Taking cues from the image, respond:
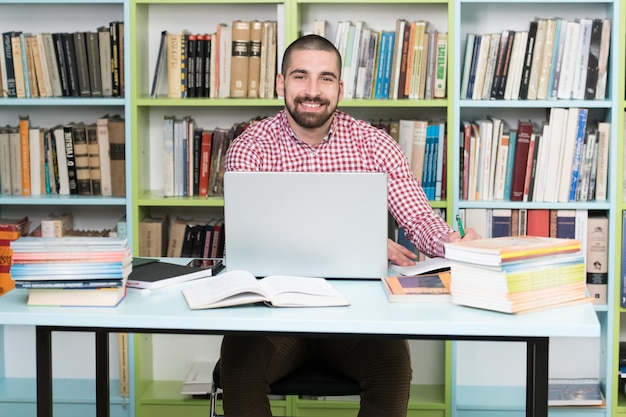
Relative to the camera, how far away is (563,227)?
11.2 ft

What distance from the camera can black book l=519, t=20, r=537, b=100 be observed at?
333 centimetres

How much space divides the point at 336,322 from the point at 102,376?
2.85 ft

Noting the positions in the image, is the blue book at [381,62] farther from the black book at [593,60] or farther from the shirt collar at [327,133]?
the black book at [593,60]

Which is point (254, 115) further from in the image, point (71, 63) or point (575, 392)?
point (575, 392)

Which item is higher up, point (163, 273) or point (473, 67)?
point (473, 67)

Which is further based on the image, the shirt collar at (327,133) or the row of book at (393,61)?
the row of book at (393,61)

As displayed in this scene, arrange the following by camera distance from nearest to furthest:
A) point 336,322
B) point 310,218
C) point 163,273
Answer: point 336,322, point 310,218, point 163,273

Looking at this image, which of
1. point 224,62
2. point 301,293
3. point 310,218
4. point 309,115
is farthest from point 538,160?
point 301,293

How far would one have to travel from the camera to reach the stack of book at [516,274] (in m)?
1.85

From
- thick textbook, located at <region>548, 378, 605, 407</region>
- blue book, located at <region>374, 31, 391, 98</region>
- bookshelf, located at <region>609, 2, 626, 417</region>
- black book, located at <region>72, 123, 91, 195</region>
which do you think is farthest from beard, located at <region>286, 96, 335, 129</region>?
thick textbook, located at <region>548, 378, 605, 407</region>

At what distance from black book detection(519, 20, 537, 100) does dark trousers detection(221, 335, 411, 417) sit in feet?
4.59

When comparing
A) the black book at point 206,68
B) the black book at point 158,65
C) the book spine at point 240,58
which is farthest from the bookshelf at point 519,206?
the black book at point 158,65

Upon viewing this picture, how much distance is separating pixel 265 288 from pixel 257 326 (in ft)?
0.52

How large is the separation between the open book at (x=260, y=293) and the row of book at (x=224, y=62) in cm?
151
